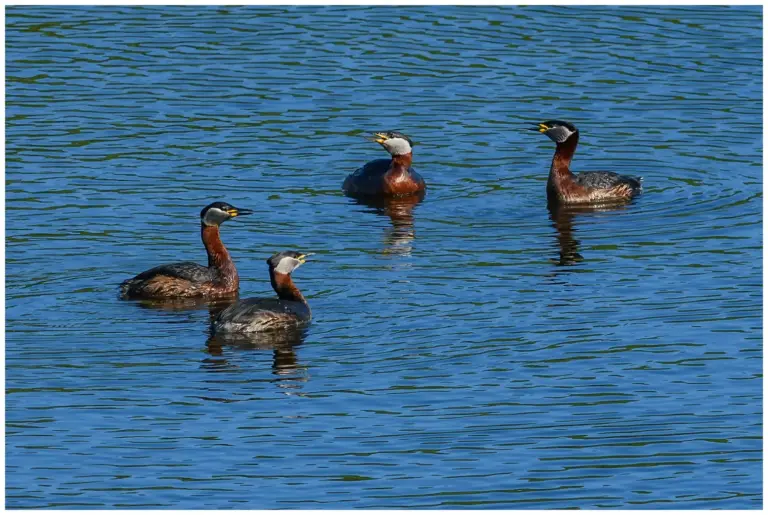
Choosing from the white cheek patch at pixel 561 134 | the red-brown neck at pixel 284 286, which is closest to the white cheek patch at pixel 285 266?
the red-brown neck at pixel 284 286

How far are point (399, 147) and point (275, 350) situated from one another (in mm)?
9115

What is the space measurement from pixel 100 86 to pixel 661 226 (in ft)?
37.9

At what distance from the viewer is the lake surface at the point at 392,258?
57.4 ft

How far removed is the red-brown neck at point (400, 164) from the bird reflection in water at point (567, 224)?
7.60 ft

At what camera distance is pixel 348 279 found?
24172 millimetres

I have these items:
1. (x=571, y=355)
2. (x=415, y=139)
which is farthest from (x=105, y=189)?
(x=571, y=355)

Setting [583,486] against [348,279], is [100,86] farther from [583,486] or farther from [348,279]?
[583,486]

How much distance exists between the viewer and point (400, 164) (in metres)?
29.5

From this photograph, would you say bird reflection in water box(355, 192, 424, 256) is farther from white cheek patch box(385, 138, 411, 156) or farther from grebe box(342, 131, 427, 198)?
white cheek patch box(385, 138, 411, 156)

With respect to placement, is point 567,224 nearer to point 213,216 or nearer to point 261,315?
point 213,216

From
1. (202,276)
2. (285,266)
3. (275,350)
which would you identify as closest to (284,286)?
(285,266)

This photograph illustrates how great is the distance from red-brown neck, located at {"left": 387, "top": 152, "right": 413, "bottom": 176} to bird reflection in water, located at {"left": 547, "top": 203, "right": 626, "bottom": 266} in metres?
2.32

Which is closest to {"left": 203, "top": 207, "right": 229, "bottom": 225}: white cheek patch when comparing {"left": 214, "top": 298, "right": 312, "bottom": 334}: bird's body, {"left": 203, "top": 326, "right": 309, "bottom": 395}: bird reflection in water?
{"left": 214, "top": 298, "right": 312, "bottom": 334}: bird's body

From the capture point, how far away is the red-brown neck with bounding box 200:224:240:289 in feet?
78.3
